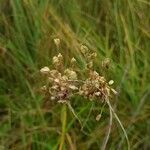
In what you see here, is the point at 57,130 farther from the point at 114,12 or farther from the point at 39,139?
the point at 114,12

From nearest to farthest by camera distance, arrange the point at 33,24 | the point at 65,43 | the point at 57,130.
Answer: the point at 57,130
the point at 65,43
the point at 33,24

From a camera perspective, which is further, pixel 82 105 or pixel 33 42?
pixel 33 42

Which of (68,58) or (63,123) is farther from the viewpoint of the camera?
(68,58)

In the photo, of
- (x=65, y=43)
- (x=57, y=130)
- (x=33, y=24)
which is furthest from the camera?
(x=33, y=24)

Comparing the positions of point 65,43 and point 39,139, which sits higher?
point 65,43

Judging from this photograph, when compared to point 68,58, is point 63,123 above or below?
below

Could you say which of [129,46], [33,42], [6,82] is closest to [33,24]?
[33,42]

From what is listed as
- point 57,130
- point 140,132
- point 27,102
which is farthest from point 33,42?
point 140,132
